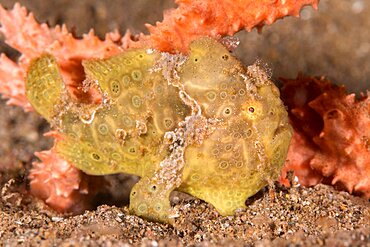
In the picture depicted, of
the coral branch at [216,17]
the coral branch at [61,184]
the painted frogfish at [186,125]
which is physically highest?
the coral branch at [216,17]

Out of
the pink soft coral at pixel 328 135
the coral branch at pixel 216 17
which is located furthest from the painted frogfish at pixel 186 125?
the pink soft coral at pixel 328 135

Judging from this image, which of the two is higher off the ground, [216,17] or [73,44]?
[216,17]

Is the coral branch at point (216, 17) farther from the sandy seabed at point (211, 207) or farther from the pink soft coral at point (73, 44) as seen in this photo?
the sandy seabed at point (211, 207)

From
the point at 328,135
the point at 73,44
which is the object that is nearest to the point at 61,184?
the point at 73,44

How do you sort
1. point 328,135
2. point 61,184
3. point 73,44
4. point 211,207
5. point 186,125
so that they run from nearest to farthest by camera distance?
point 186,125
point 211,207
point 328,135
point 73,44
point 61,184

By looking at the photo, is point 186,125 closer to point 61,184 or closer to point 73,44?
point 73,44

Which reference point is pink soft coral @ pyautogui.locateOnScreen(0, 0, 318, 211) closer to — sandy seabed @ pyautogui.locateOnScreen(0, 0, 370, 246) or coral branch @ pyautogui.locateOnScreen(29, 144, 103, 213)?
coral branch @ pyautogui.locateOnScreen(29, 144, 103, 213)
